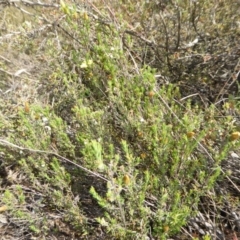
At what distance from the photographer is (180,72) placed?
2.45 meters

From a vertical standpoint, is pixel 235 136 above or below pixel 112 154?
below

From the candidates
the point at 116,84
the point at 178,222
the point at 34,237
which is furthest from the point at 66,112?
the point at 178,222

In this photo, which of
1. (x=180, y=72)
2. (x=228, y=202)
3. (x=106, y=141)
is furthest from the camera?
(x=180, y=72)

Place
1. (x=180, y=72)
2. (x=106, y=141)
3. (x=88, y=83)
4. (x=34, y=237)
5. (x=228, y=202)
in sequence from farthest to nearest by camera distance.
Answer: (x=180, y=72), (x=88, y=83), (x=34, y=237), (x=106, y=141), (x=228, y=202)

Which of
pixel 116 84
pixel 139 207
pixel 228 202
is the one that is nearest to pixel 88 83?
pixel 116 84

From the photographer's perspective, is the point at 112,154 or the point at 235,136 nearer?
the point at 235,136

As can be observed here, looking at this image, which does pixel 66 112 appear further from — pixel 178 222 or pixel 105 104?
pixel 178 222

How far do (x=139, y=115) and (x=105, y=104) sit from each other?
295 millimetres

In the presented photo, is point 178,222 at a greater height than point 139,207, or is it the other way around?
point 139,207

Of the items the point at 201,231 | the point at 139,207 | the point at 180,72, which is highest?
the point at 180,72

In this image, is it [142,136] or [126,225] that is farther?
[142,136]

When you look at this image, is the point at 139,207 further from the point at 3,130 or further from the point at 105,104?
the point at 3,130

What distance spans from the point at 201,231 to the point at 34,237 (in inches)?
36.3

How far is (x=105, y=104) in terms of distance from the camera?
1.77 m
